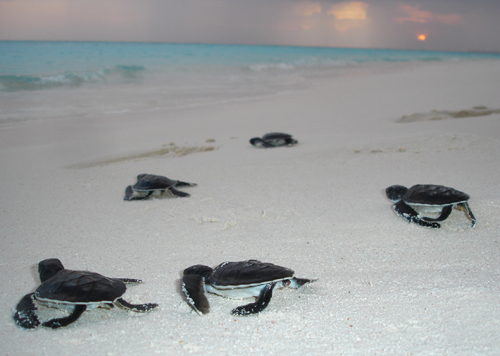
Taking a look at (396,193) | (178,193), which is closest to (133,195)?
(178,193)

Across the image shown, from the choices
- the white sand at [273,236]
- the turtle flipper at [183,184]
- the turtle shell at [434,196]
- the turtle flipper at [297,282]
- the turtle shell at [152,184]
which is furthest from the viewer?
the turtle flipper at [183,184]

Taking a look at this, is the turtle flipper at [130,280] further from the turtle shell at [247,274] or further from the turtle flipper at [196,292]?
the turtle shell at [247,274]

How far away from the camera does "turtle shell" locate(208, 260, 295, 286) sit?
155cm

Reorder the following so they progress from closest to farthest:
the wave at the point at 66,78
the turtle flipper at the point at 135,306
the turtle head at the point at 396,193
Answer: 1. the turtle flipper at the point at 135,306
2. the turtle head at the point at 396,193
3. the wave at the point at 66,78

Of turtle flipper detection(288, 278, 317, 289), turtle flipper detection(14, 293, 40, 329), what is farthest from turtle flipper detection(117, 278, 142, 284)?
turtle flipper detection(288, 278, 317, 289)

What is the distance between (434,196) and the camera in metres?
2.39

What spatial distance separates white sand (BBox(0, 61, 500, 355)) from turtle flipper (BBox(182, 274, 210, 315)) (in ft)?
0.16

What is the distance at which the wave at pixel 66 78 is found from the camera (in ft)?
18.6

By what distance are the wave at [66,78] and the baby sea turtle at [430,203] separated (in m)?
5.42

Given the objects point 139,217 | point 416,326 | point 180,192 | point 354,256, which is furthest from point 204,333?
point 180,192

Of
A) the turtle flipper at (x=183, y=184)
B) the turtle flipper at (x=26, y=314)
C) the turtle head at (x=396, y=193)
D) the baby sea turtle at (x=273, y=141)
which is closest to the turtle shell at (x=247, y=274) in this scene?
the turtle flipper at (x=26, y=314)

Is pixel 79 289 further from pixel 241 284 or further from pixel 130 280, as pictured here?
pixel 241 284

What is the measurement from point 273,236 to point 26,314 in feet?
4.72

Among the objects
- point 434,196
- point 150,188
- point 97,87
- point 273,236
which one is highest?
point 97,87
